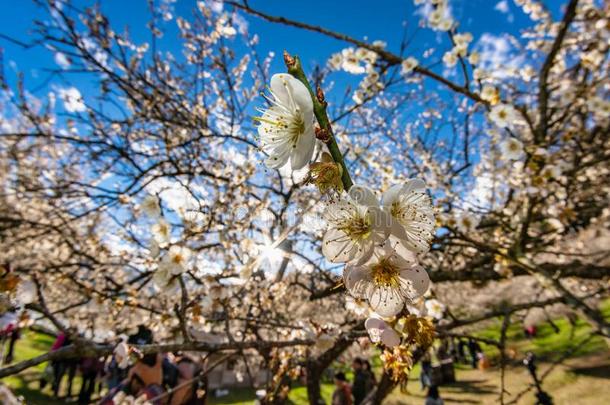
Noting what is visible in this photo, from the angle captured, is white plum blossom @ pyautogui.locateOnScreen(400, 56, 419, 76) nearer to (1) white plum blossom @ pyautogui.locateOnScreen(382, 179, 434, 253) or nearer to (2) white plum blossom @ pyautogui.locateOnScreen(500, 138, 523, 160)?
(2) white plum blossom @ pyautogui.locateOnScreen(500, 138, 523, 160)

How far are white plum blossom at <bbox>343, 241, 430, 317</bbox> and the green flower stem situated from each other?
0.18 metres

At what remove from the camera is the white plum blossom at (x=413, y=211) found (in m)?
0.79

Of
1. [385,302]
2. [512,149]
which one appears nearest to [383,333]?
[385,302]

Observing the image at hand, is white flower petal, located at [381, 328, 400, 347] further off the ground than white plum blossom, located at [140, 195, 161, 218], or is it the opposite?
white plum blossom, located at [140, 195, 161, 218]

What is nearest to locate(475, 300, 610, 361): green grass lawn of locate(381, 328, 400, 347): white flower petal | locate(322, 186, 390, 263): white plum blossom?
locate(381, 328, 400, 347): white flower petal

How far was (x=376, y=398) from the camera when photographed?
3.00 metres

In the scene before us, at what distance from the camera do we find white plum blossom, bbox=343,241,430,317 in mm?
799

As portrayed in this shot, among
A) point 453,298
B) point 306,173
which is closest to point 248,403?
point 453,298

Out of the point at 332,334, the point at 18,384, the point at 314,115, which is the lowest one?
the point at 18,384

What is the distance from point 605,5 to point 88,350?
6.04 meters

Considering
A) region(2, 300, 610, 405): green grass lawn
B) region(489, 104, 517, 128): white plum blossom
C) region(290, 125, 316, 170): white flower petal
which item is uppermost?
region(489, 104, 517, 128): white plum blossom

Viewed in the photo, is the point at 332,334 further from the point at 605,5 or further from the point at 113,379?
the point at 605,5

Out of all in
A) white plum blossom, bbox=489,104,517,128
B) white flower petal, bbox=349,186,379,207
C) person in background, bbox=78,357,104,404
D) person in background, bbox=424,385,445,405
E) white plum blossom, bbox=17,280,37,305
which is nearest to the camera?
white flower petal, bbox=349,186,379,207

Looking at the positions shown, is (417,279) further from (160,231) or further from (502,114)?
(502,114)
